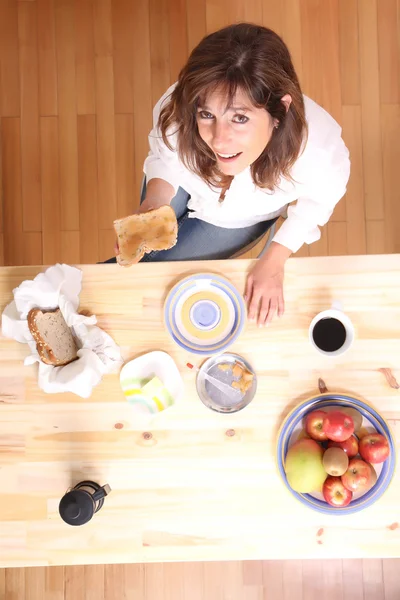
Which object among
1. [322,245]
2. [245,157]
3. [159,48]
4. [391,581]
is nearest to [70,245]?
[159,48]

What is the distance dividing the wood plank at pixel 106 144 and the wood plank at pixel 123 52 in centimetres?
3

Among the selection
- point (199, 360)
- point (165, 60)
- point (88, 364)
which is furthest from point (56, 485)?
point (165, 60)

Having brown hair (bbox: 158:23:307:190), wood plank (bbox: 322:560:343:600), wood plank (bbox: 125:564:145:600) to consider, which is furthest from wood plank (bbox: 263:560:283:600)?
brown hair (bbox: 158:23:307:190)

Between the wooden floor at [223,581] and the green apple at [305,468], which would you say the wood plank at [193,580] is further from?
the green apple at [305,468]

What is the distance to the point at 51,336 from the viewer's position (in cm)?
108

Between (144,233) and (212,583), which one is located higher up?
(144,233)

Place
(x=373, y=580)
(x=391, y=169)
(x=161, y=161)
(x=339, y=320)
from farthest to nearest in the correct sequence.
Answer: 1. (x=391, y=169)
2. (x=373, y=580)
3. (x=161, y=161)
4. (x=339, y=320)

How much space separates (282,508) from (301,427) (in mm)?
168

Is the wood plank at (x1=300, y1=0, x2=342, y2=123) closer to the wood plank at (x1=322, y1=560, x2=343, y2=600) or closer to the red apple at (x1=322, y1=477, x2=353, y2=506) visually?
the red apple at (x1=322, y1=477, x2=353, y2=506)

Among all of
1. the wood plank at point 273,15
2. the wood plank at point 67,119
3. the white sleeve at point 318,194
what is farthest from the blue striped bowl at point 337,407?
the wood plank at point 273,15

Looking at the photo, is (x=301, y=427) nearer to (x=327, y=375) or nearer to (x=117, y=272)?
(x=327, y=375)

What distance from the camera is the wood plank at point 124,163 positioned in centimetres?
203

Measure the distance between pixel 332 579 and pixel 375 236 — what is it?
1.20m

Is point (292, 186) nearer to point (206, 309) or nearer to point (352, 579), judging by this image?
point (206, 309)
